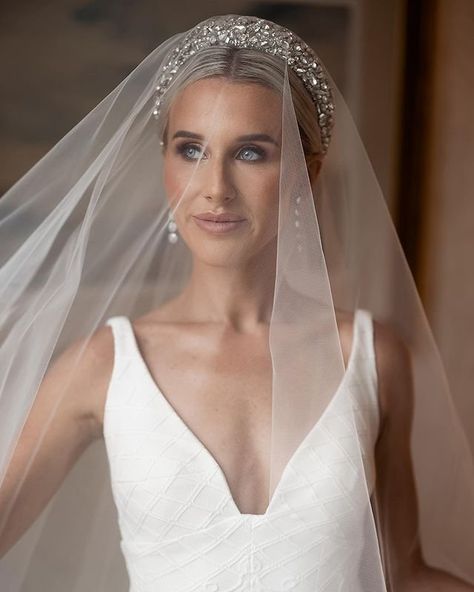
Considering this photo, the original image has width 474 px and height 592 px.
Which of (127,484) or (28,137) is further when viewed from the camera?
(28,137)

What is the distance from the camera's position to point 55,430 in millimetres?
1191

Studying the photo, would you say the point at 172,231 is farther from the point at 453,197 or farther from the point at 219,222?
the point at 453,197

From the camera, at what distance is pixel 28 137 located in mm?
1795

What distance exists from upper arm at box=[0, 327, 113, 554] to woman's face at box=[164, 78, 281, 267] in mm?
217

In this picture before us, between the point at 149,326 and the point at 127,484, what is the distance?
0.70 ft

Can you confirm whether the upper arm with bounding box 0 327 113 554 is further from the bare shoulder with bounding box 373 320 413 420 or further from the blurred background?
the blurred background

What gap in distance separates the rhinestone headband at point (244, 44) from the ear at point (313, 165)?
0.09 meters

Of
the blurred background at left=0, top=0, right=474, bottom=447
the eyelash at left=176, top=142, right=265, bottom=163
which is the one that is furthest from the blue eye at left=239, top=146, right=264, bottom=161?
the blurred background at left=0, top=0, right=474, bottom=447

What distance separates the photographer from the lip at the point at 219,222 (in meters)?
1.15

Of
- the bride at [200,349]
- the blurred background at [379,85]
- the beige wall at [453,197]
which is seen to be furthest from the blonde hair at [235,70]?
the beige wall at [453,197]

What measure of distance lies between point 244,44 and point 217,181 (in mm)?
179

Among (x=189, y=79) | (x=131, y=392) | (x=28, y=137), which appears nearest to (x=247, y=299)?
(x=131, y=392)

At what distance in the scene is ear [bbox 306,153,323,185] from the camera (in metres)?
1.24

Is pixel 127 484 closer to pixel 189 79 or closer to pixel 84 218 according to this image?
pixel 84 218
